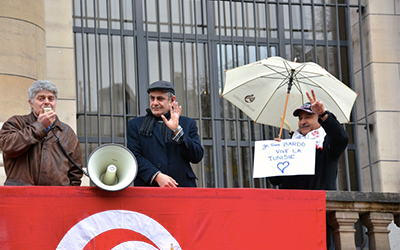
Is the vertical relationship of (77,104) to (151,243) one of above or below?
above

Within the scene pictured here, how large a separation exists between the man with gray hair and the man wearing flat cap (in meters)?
0.58

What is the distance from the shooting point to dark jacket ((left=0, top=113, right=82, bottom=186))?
538 centimetres

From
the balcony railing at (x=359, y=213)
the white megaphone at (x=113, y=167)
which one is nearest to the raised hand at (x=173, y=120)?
the white megaphone at (x=113, y=167)

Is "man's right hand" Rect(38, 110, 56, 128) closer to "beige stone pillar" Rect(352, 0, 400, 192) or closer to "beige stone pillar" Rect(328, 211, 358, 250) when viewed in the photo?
"beige stone pillar" Rect(328, 211, 358, 250)

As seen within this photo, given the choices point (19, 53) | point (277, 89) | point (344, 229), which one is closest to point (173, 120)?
point (344, 229)

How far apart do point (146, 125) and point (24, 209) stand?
1.40 m

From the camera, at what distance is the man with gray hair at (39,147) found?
5.40 meters

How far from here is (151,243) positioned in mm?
5406

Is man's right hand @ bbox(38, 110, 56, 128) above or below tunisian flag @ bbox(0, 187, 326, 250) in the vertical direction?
above

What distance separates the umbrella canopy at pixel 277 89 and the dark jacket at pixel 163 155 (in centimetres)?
149

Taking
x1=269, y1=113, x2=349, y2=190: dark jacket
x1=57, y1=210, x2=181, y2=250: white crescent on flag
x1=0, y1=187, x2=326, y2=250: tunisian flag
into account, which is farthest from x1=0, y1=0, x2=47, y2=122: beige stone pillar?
x1=269, y1=113, x2=349, y2=190: dark jacket

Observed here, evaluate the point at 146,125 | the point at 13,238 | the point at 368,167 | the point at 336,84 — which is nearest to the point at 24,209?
the point at 13,238

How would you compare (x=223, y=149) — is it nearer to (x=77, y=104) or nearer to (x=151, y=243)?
(x=77, y=104)

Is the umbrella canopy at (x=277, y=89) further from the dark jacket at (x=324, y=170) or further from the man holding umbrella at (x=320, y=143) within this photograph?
the dark jacket at (x=324, y=170)
